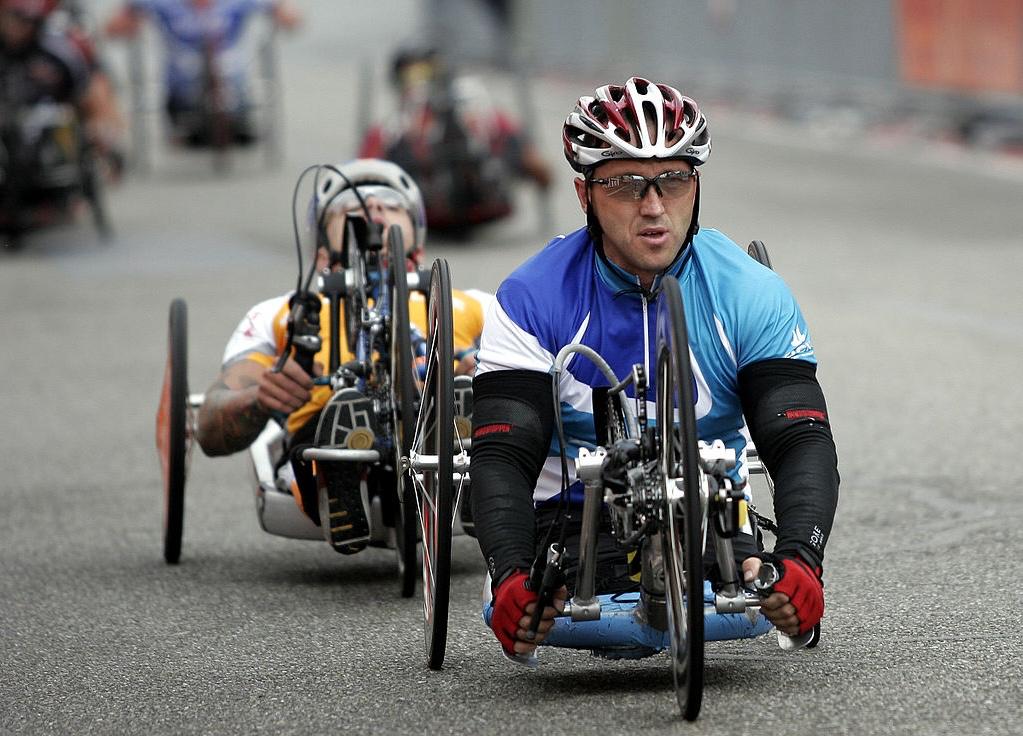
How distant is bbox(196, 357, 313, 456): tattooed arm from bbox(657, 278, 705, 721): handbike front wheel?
1.92 m

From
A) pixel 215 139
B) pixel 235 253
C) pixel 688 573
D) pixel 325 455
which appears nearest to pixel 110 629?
pixel 325 455

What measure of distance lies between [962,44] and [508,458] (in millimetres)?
15730

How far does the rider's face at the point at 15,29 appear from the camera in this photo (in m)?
16.4

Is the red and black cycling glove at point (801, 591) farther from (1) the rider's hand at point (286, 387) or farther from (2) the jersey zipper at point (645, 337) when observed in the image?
(1) the rider's hand at point (286, 387)

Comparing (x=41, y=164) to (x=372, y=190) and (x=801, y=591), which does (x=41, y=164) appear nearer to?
(x=372, y=190)

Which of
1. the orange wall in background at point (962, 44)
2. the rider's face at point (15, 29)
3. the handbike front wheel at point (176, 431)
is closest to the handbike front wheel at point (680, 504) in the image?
the handbike front wheel at point (176, 431)

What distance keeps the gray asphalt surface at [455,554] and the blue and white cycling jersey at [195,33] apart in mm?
4939

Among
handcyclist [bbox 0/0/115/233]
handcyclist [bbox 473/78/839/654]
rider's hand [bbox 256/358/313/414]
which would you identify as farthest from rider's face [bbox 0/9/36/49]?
handcyclist [bbox 473/78/839/654]

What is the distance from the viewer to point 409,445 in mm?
5773

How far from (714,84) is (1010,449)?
19.3 m

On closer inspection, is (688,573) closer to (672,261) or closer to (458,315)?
(672,261)

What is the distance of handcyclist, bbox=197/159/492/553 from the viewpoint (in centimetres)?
639

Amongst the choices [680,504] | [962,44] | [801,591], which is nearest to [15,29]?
[962,44]

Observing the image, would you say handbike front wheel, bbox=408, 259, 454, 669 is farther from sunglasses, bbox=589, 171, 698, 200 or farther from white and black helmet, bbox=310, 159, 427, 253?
white and black helmet, bbox=310, 159, 427, 253
